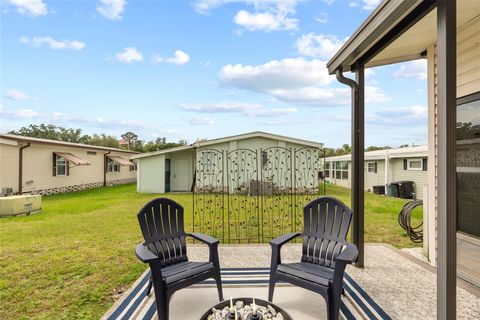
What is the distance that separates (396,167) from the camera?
14211 mm

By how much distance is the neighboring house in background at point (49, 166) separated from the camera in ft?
35.4

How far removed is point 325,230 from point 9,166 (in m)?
13.4

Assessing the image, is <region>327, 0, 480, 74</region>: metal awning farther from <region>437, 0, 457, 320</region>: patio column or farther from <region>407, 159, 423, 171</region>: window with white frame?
<region>407, 159, 423, 171</region>: window with white frame

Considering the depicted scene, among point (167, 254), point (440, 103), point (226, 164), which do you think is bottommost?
point (167, 254)

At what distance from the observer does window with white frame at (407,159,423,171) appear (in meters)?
12.5

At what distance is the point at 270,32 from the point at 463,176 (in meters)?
7.06

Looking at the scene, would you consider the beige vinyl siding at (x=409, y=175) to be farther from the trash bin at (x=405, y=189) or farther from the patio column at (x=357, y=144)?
the patio column at (x=357, y=144)

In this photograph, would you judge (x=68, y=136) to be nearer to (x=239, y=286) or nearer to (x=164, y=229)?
(x=164, y=229)

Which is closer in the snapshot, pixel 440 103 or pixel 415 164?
pixel 440 103

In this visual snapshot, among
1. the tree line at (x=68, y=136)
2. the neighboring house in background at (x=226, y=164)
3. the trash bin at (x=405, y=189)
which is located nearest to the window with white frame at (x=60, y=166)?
the neighboring house in background at (x=226, y=164)

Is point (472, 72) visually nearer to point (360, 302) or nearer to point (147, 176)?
point (360, 302)

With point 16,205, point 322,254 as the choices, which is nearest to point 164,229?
point 322,254

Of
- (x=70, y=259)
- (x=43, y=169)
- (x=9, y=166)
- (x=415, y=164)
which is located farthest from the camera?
(x=415, y=164)

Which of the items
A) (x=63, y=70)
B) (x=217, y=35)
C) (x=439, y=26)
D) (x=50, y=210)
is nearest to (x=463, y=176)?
(x=439, y=26)
